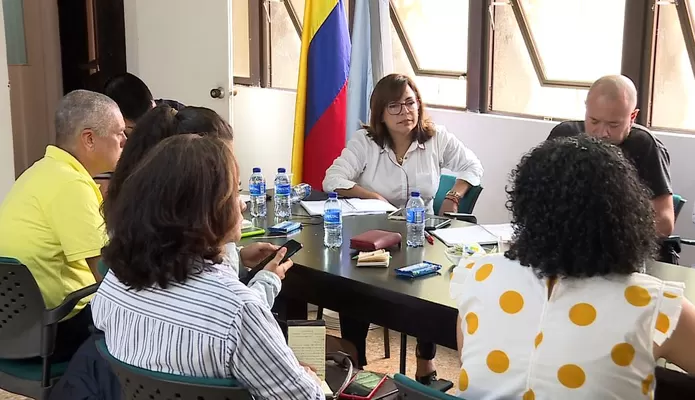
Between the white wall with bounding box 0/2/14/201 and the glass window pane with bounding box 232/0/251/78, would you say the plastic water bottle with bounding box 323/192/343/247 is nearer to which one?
the white wall with bounding box 0/2/14/201

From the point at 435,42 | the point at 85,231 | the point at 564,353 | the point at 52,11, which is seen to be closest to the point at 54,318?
the point at 85,231

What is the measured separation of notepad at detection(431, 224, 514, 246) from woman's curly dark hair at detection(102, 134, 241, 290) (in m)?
1.15

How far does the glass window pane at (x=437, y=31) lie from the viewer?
4523mm

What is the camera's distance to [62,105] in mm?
2645

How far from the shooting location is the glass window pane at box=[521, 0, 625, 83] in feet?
12.5

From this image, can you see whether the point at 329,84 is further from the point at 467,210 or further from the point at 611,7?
the point at 611,7

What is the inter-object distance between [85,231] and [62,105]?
1.76 ft

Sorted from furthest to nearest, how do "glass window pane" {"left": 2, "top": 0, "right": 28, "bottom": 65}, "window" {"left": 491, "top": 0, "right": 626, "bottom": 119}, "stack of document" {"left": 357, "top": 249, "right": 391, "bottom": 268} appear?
"glass window pane" {"left": 2, "top": 0, "right": 28, "bottom": 65} → "window" {"left": 491, "top": 0, "right": 626, "bottom": 119} → "stack of document" {"left": 357, "top": 249, "right": 391, "bottom": 268}

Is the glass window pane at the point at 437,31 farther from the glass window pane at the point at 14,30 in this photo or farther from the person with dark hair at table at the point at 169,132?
the glass window pane at the point at 14,30

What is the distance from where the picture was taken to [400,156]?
11.6 feet

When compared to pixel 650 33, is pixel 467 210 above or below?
below

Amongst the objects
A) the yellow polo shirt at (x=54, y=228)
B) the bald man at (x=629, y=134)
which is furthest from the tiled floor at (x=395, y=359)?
the yellow polo shirt at (x=54, y=228)

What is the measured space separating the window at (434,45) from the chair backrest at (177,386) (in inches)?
128

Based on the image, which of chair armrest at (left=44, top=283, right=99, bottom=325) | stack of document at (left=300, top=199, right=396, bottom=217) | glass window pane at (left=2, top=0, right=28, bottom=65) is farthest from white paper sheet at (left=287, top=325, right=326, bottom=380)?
glass window pane at (left=2, top=0, right=28, bottom=65)
